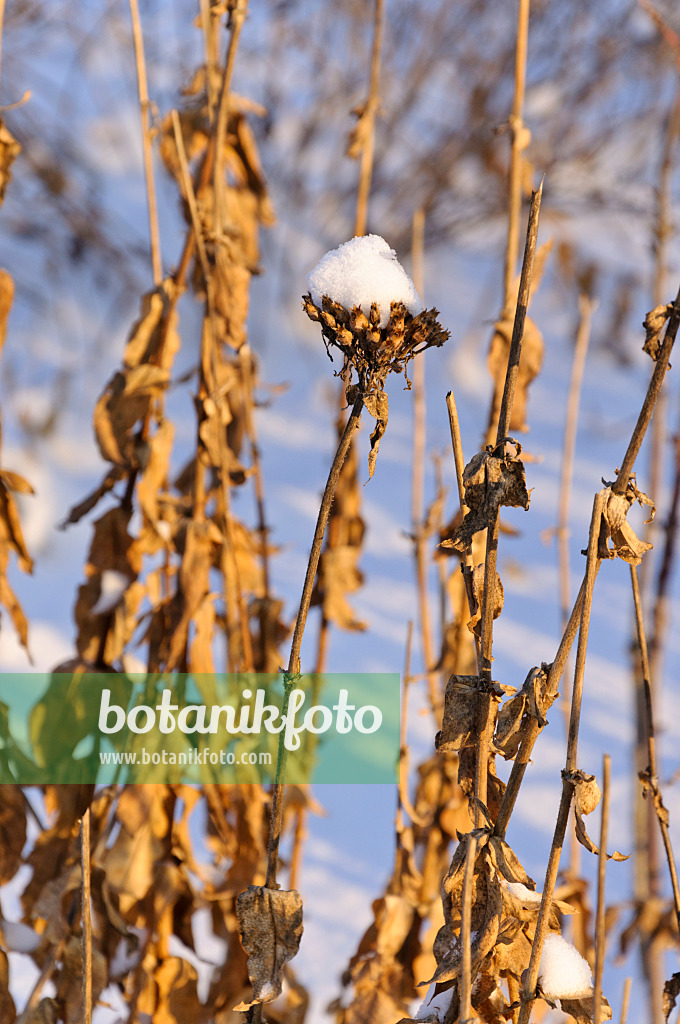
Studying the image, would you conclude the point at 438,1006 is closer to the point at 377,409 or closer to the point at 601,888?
the point at 601,888

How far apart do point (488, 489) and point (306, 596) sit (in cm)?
7

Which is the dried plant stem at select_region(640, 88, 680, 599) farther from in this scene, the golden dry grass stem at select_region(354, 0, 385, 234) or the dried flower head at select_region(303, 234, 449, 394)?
the dried flower head at select_region(303, 234, 449, 394)

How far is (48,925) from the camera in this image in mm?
516

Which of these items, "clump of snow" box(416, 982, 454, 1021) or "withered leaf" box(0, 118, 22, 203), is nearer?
"clump of snow" box(416, 982, 454, 1021)

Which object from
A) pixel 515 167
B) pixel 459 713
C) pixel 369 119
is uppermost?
pixel 369 119

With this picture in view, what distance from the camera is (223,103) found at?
0.53 meters

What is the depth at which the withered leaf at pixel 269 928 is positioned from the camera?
0.32 metres

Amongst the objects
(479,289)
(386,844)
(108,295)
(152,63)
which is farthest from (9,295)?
(479,289)

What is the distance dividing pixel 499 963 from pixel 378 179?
2268mm

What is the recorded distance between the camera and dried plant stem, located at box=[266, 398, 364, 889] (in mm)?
266

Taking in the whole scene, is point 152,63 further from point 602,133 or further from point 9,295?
point 9,295
